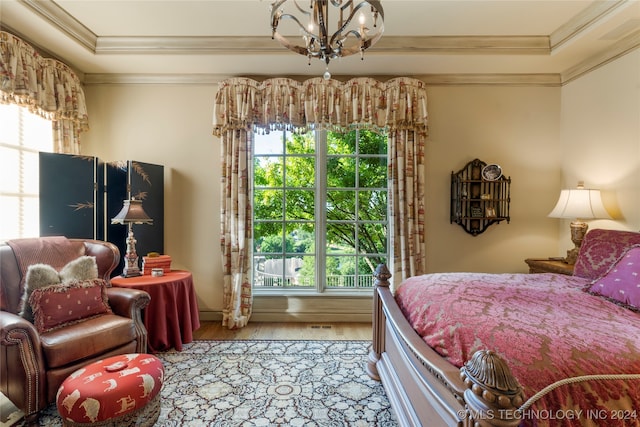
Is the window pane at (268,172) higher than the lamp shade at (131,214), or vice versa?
the window pane at (268,172)

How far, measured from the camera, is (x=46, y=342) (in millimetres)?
1789

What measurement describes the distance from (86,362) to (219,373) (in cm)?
89

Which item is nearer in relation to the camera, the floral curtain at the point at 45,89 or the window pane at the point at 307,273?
the floral curtain at the point at 45,89

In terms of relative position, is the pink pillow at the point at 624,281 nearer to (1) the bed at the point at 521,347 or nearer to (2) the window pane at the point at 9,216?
(1) the bed at the point at 521,347

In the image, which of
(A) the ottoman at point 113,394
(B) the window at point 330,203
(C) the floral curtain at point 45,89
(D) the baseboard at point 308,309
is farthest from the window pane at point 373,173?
(C) the floral curtain at point 45,89

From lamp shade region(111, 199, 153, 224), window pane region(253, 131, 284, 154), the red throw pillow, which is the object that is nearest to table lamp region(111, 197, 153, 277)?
lamp shade region(111, 199, 153, 224)

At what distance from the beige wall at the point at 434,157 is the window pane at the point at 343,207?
87cm

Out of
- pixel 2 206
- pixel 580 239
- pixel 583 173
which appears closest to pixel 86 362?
pixel 2 206

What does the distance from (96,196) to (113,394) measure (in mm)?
2148

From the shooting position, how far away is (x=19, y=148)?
2607 mm

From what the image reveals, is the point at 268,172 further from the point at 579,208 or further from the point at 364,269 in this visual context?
the point at 579,208

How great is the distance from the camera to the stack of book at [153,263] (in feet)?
9.20

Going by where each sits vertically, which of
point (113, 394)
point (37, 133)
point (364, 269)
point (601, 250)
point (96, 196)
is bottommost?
point (113, 394)

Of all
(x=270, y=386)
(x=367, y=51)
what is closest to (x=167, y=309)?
(x=270, y=386)
